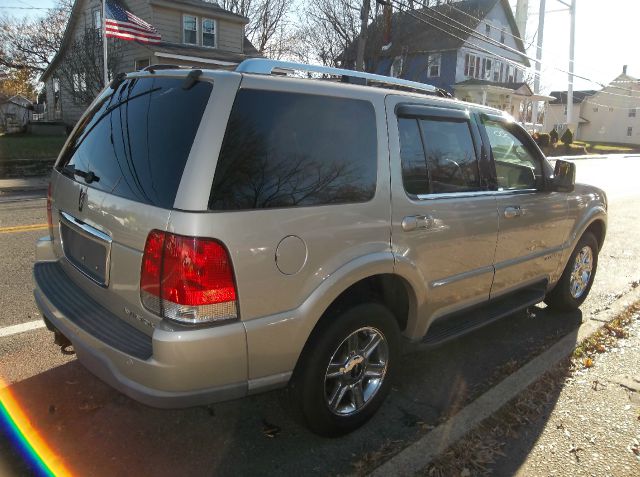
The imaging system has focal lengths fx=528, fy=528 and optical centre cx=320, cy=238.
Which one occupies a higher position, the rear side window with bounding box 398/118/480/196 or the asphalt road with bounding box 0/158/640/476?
the rear side window with bounding box 398/118/480/196

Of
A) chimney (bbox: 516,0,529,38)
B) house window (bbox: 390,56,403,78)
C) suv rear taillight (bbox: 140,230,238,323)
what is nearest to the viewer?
suv rear taillight (bbox: 140,230,238,323)

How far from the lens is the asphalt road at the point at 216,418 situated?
2666 mm

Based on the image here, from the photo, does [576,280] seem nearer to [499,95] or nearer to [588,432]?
[588,432]

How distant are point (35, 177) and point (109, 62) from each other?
824cm

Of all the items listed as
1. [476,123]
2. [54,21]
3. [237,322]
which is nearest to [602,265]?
[476,123]

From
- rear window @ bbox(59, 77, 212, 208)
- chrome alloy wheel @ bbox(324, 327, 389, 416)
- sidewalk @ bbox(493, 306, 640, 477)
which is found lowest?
sidewalk @ bbox(493, 306, 640, 477)

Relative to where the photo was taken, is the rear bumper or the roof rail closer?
the rear bumper

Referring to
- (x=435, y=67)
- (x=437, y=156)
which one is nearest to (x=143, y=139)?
(x=437, y=156)

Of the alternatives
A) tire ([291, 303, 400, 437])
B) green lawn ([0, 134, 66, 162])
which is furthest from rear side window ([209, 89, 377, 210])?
green lawn ([0, 134, 66, 162])

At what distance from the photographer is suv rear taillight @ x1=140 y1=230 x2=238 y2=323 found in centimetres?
220

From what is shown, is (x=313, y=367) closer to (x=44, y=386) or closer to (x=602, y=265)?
(x=44, y=386)

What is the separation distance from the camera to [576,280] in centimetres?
497

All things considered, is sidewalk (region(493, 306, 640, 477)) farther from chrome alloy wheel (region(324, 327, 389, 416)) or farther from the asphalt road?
chrome alloy wheel (region(324, 327, 389, 416))

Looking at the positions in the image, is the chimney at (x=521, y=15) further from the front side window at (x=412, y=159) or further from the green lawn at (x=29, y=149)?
the front side window at (x=412, y=159)
